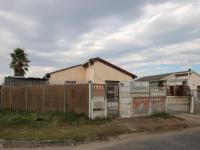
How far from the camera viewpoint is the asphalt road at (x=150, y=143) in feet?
32.9

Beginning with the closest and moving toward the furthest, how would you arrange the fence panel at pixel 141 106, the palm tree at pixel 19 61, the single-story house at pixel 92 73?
the fence panel at pixel 141 106 < the single-story house at pixel 92 73 < the palm tree at pixel 19 61

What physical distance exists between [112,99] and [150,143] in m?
6.11

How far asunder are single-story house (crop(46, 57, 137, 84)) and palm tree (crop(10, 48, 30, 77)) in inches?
703

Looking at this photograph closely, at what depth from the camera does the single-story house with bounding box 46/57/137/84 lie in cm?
3002

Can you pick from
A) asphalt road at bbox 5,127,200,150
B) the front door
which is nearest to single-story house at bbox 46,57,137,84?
the front door

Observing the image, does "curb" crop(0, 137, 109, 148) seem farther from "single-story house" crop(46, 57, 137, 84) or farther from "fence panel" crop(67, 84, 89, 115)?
"single-story house" crop(46, 57, 137, 84)

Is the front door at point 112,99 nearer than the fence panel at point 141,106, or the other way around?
Answer: the front door at point 112,99

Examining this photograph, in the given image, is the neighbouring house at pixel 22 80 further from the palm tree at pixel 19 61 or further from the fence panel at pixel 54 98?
the palm tree at pixel 19 61

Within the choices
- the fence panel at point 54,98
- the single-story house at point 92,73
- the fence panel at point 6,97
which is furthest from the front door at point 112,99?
the single-story house at point 92,73

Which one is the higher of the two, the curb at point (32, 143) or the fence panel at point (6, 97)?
the fence panel at point (6, 97)

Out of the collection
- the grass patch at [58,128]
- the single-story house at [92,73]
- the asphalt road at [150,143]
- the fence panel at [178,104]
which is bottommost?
the asphalt road at [150,143]

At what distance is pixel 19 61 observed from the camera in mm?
46781

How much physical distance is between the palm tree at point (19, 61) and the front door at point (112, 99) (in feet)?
105

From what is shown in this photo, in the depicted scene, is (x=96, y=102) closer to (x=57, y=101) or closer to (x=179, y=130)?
(x=57, y=101)
